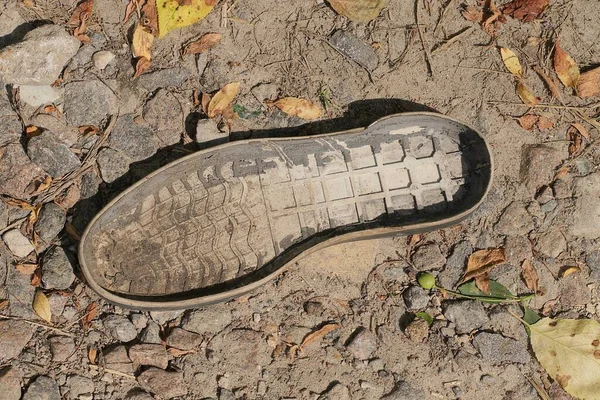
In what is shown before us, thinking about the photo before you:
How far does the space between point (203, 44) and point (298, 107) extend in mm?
504

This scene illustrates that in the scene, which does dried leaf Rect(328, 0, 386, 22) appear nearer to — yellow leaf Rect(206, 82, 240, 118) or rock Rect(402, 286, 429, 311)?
yellow leaf Rect(206, 82, 240, 118)

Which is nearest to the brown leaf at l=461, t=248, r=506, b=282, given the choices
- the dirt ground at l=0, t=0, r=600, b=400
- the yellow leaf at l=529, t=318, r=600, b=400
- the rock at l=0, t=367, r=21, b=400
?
the dirt ground at l=0, t=0, r=600, b=400

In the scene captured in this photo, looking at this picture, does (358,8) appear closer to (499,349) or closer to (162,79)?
(162,79)

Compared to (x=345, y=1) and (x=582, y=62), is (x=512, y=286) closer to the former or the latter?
(x=582, y=62)

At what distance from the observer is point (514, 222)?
2707mm

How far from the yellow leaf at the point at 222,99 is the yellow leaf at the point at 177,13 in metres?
0.32

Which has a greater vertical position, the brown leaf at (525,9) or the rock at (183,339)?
the brown leaf at (525,9)

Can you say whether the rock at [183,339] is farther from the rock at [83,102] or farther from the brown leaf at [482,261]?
the brown leaf at [482,261]

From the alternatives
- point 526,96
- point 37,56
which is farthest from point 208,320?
point 526,96

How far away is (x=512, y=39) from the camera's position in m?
2.76

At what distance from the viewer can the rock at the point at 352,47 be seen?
2.69 meters

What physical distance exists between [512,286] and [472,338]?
0.99 feet

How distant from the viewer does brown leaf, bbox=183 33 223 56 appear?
2.63 meters

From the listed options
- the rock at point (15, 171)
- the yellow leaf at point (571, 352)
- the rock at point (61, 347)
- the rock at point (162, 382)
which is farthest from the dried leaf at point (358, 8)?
the rock at point (61, 347)
